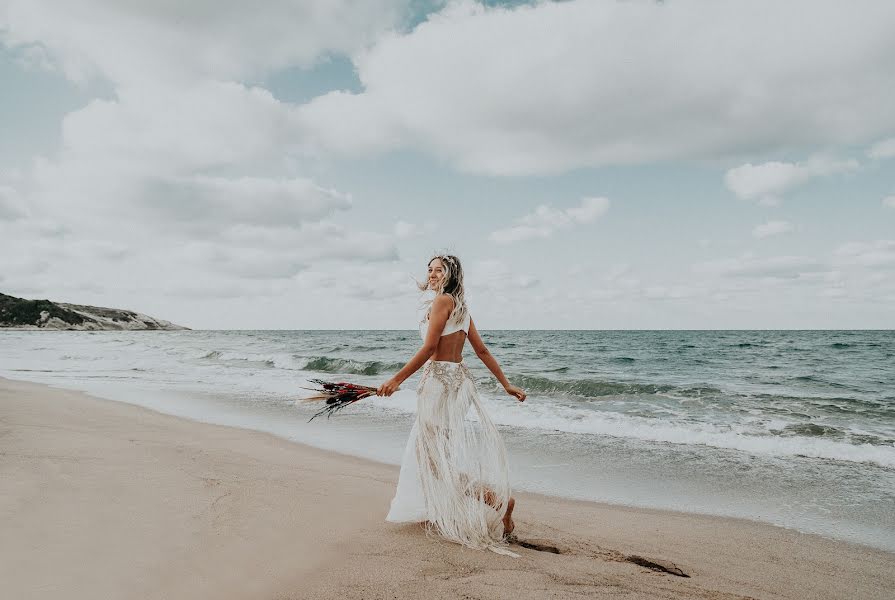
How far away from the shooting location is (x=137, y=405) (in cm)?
1112

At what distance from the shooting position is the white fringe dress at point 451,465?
3.90 meters

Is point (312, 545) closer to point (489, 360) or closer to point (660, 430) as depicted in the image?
point (489, 360)

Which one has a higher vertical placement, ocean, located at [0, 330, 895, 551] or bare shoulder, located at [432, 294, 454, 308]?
bare shoulder, located at [432, 294, 454, 308]

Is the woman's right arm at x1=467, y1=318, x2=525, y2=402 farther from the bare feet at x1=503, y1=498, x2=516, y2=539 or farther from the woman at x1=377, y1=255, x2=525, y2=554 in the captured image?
the bare feet at x1=503, y1=498, x2=516, y2=539

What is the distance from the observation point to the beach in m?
3.20

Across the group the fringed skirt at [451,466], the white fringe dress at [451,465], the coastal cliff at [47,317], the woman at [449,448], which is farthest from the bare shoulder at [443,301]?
the coastal cliff at [47,317]

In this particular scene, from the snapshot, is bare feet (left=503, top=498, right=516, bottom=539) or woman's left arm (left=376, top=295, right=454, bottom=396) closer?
woman's left arm (left=376, top=295, right=454, bottom=396)

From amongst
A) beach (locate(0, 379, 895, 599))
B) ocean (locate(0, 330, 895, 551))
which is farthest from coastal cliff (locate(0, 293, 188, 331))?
beach (locate(0, 379, 895, 599))

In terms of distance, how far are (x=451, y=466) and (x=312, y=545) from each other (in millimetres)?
1175

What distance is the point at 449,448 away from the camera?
156 inches

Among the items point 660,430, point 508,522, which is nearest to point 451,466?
point 508,522

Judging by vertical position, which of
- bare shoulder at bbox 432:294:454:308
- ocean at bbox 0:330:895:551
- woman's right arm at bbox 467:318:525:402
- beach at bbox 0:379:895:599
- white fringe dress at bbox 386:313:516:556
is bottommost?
ocean at bbox 0:330:895:551

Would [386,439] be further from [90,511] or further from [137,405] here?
[137,405]

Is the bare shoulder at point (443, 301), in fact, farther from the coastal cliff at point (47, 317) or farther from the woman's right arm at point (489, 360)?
the coastal cliff at point (47, 317)
